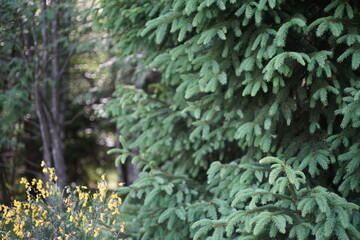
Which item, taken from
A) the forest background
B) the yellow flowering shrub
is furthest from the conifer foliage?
the yellow flowering shrub

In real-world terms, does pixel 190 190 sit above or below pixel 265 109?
below

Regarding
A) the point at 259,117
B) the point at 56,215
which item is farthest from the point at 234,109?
the point at 56,215

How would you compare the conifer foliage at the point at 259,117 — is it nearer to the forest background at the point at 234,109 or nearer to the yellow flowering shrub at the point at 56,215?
the forest background at the point at 234,109

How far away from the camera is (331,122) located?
3488 mm

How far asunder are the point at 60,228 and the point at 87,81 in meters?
5.94

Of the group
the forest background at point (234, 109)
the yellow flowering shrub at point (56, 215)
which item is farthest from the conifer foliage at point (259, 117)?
the yellow flowering shrub at point (56, 215)

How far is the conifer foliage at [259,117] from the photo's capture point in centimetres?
307

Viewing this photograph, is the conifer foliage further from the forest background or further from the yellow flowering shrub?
the yellow flowering shrub

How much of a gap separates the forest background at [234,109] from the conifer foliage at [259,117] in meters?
0.01

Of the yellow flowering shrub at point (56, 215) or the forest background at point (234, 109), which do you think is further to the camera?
the yellow flowering shrub at point (56, 215)

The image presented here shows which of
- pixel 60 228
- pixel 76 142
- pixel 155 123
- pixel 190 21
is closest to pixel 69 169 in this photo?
pixel 76 142

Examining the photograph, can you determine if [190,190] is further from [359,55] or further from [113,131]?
[113,131]

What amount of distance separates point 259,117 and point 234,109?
449 millimetres

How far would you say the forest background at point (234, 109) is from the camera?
3109mm
